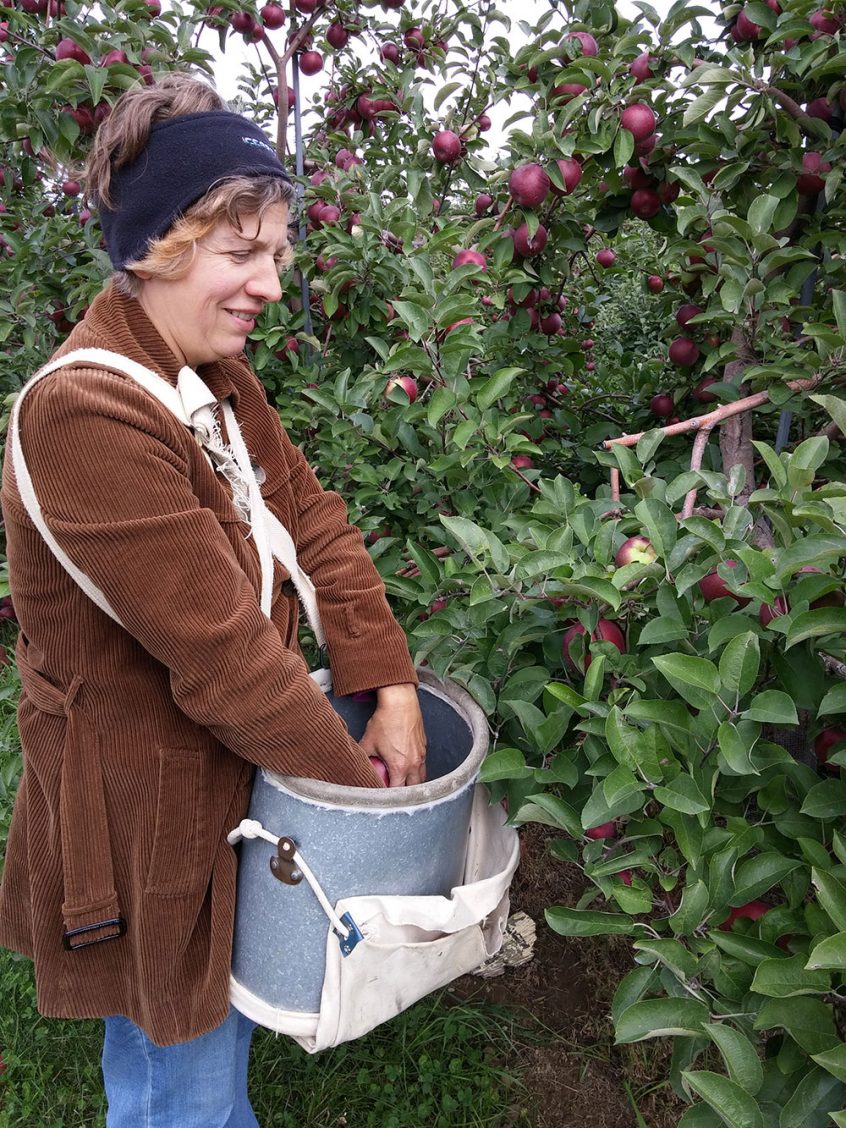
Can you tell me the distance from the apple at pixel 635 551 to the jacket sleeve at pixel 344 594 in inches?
12.6

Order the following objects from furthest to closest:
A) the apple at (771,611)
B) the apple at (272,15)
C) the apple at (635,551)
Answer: the apple at (272,15) < the apple at (635,551) < the apple at (771,611)

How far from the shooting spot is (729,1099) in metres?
0.75

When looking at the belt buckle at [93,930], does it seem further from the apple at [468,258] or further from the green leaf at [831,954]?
the apple at [468,258]

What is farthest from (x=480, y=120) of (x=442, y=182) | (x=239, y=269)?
(x=239, y=269)

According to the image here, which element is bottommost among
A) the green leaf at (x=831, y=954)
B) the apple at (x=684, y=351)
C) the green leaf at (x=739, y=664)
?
the apple at (x=684, y=351)

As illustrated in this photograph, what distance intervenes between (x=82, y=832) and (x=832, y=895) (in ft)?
2.48

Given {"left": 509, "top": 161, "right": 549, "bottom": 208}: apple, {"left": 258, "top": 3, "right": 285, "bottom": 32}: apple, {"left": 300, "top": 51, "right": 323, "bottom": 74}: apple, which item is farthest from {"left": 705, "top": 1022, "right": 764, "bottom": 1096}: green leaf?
{"left": 300, "top": 51, "right": 323, "bottom": 74}: apple

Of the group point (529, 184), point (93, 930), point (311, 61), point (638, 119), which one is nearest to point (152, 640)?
point (93, 930)

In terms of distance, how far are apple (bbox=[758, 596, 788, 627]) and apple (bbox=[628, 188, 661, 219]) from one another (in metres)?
1.19

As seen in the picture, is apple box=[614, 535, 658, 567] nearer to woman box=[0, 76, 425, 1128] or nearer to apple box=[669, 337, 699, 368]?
woman box=[0, 76, 425, 1128]

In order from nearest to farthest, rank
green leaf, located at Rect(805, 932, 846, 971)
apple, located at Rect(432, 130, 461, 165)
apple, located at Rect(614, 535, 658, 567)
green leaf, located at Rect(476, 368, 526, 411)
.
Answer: green leaf, located at Rect(805, 932, 846, 971) → apple, located at Rect(614, 535, 658, 567) → green leaf, located at Rect(476, 368, 526, 411) → apple, located at Rect(432, 130, 461, 165)

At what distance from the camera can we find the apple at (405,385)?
5.20ft

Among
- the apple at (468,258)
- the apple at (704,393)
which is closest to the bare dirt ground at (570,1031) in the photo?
the apple at (704,393)

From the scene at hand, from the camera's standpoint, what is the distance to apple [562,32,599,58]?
1.69m
